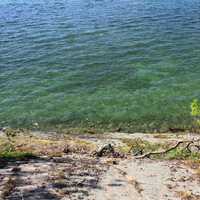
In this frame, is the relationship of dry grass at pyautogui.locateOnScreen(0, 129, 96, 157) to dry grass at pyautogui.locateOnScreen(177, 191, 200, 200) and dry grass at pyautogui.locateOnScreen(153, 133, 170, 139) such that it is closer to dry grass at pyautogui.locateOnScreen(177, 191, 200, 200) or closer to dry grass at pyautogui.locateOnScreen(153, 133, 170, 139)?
dry grass at pyautogui.locateOnScreen(153, 133, 170, 139)

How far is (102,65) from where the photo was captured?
4322 cm

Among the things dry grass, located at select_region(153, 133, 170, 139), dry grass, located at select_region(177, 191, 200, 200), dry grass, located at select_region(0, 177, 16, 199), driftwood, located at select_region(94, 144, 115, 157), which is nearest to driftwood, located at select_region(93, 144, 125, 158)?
driftwood, located at select_region(94, 144, 115, 157)

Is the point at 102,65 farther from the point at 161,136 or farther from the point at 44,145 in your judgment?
the point at 44,145

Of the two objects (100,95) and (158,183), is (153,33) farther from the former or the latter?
(158,183)

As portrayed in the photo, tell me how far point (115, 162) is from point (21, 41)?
32554mm

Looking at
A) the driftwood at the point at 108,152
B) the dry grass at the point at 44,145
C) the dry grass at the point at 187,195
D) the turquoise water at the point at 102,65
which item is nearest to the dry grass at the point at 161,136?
the turquoise water at the point at 102,65

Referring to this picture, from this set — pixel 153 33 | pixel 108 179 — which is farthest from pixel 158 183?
pixel 153 33

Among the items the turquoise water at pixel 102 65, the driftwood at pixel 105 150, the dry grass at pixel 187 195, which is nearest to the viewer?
the dry grass at pixel 187 195

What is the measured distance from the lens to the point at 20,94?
37.5 metres

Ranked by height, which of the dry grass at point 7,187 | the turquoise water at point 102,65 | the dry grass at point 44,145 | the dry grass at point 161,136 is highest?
the dry grass at point 7,187

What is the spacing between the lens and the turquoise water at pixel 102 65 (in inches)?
1315

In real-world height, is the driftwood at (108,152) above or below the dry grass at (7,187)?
below

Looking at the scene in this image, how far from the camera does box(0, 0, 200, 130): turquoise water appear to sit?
3341cm

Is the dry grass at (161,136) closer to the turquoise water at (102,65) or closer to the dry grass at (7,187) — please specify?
the turquoise water at (102,65)
